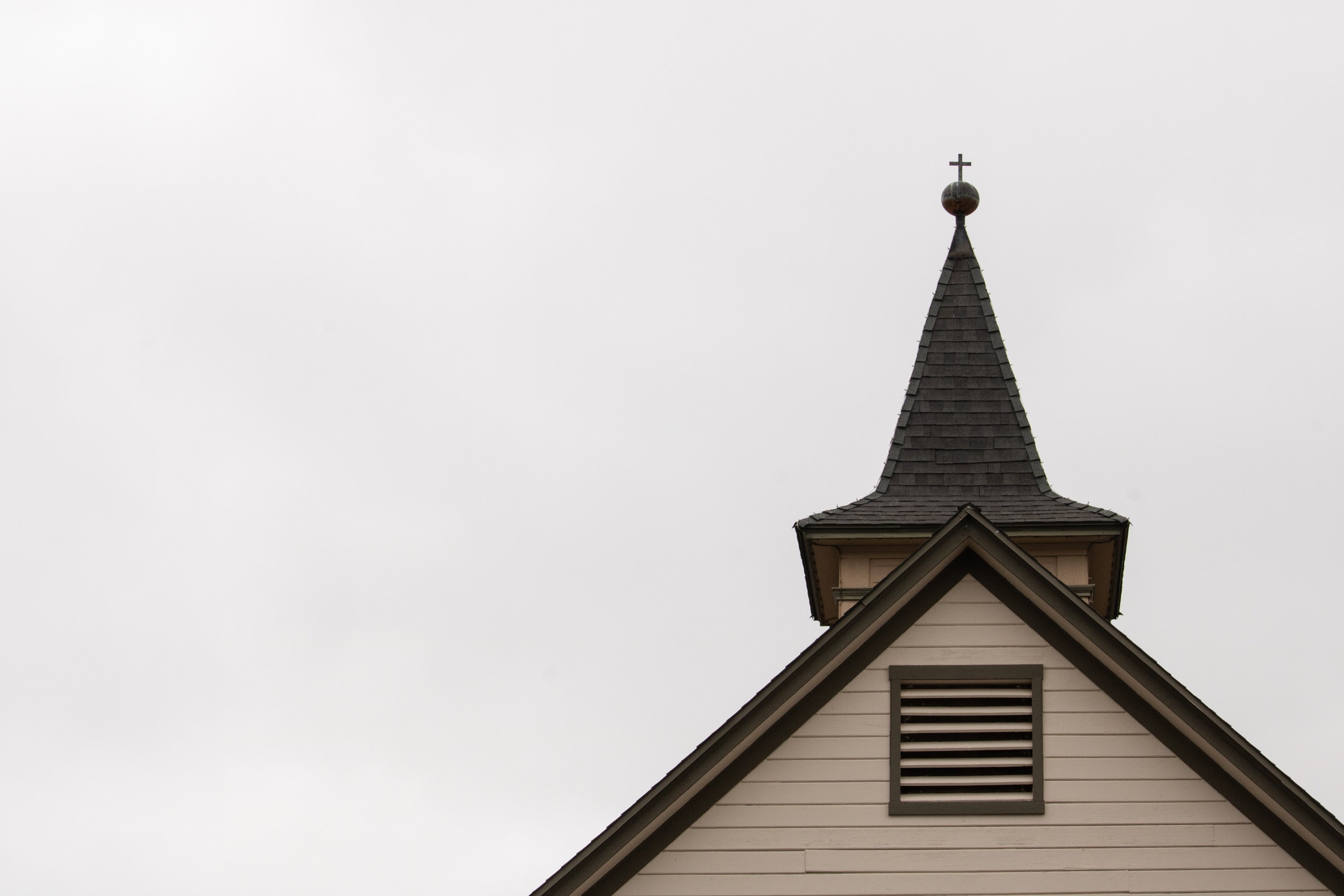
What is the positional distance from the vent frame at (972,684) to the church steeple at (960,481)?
5391 millimetres

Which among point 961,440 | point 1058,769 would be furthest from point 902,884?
point 961,440

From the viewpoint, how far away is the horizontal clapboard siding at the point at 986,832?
11.0 metres

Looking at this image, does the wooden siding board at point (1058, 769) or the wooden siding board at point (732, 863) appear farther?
the wooden siding board at point (1058, 769)

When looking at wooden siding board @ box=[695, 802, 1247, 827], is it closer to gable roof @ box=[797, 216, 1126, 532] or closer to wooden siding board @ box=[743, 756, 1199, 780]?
wooden siding board @ box=[743, 756, 1199, 780]

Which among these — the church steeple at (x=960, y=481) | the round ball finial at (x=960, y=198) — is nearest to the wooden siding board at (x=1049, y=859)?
the church steeple at (x=960, y=481)

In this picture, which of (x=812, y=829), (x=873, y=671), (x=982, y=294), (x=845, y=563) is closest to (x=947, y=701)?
(x=873, y=671)

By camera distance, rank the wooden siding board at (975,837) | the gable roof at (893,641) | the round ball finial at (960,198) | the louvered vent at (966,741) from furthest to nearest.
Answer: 1. the round ball finial at (960,198)
2. the louvered vent at (966,741)
3. the wooden siding board at (975,837)
4. the gable roof at (893,641)

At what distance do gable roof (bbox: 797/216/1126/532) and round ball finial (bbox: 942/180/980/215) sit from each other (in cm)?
36

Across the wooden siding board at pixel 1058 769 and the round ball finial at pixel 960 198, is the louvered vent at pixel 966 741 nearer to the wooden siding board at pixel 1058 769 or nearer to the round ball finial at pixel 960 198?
the wooden siding board at pixel 1058 769

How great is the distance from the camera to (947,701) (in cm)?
1173

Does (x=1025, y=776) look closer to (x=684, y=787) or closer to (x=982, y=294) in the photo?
(x=684, y=787)

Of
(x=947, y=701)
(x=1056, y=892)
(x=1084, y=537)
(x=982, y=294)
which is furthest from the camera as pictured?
(x=982, y=294)

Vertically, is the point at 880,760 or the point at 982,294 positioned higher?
the point at 982,294

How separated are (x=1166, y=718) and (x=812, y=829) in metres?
2.49
